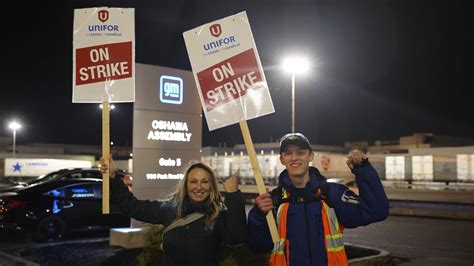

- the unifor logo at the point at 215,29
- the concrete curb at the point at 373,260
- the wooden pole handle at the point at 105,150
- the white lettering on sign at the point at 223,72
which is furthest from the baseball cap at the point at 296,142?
the concrete curb at the point at 373,260

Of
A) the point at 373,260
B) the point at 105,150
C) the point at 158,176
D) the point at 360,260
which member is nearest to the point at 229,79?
the point at 105,150

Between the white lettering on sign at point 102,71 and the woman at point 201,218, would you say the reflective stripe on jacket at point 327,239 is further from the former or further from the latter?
the white lettering on sign at point 102,71

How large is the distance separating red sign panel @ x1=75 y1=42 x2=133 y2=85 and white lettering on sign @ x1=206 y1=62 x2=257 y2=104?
911mm

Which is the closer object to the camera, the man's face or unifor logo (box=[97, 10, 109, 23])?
the man's face

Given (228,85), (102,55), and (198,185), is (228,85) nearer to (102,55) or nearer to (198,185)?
(198,185)

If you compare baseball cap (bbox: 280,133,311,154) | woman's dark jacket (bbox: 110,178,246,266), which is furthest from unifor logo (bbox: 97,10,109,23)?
baseball cap (bbox: 280,133,311,154)

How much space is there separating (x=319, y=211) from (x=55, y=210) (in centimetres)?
1138

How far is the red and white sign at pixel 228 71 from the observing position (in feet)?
14.0

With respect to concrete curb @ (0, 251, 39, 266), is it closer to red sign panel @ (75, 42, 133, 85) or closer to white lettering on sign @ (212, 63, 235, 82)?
red sign panel @ (75, 42, 133, 85)

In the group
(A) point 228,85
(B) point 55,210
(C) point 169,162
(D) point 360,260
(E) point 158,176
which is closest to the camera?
(A) point 228,85

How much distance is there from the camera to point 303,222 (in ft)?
11.3

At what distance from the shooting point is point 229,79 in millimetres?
4340

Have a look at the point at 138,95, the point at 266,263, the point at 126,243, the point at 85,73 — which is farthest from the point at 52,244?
the point at 85,73

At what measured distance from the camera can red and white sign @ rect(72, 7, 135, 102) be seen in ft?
15.5
